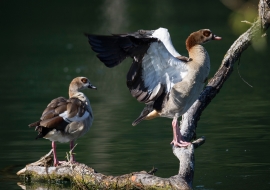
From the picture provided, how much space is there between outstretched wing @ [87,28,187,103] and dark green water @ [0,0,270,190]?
4.48ft

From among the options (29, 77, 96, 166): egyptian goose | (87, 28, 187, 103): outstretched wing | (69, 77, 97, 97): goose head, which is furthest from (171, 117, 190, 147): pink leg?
(69, 77, 97, 97): goose head

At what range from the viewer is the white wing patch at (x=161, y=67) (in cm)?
759

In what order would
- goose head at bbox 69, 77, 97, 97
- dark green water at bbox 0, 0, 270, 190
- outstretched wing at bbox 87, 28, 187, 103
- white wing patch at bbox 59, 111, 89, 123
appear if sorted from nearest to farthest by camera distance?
outstretched wing at bbox 87, 28, 187, 103 → white wing patch at bbox 59, 111, 89, 123 → dark green water at bbox 0, 0, 270, 190 → goose head at bbox 69, 77, 97, 97

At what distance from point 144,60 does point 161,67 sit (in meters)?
0.33

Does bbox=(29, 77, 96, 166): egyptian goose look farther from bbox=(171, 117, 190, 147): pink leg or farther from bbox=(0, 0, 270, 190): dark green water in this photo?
bbox=(171, 117, 190, 147): pink leg

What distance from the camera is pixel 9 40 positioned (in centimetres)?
2634

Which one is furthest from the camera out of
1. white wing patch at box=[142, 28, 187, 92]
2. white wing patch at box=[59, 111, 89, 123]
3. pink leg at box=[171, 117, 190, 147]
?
white wing patch at box=[59, 111, 89, 123]

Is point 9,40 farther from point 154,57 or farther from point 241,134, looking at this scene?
point 154,57

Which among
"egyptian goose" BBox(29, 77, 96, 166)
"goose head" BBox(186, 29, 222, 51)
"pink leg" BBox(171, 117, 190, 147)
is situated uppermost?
"goose head" BBox(186, 29, 222, 51)

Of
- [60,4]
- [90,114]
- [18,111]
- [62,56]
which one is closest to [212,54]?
[62,56]

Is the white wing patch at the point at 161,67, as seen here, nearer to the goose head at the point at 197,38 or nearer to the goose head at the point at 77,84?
the goose head at the point at 197,38

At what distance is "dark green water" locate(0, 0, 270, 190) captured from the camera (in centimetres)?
942

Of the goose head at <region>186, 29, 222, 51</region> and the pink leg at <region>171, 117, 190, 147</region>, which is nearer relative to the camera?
the pink leg at <region>171, 117, 190, 147</region>

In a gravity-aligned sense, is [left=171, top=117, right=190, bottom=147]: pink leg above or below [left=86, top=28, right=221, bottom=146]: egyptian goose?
below
